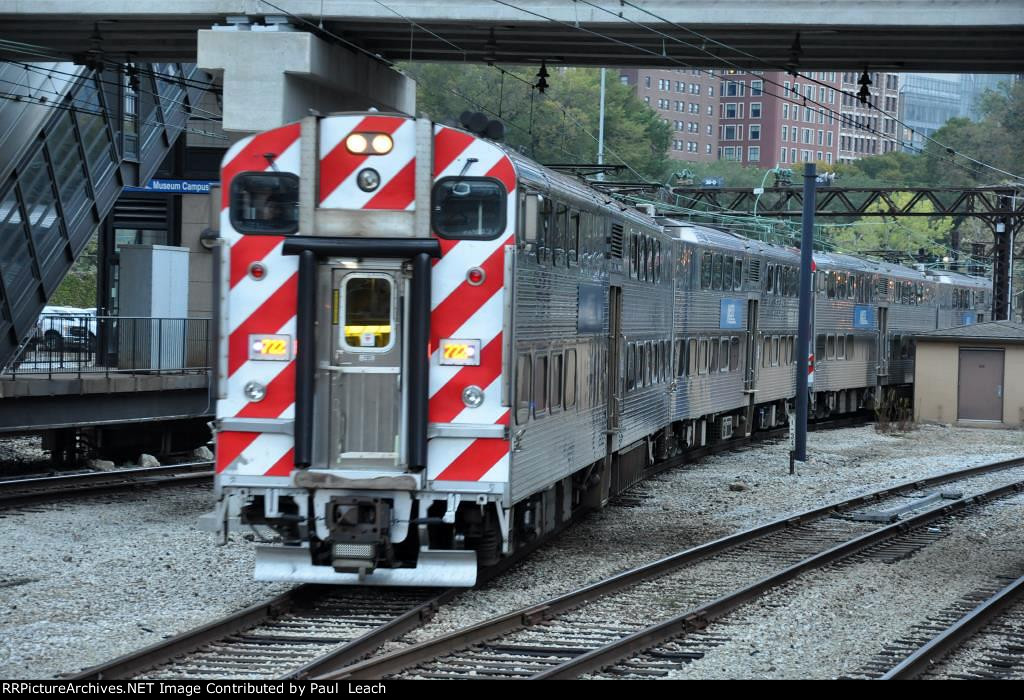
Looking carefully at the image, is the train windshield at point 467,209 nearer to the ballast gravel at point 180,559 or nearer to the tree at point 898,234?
the ballast gravel at point 180,559

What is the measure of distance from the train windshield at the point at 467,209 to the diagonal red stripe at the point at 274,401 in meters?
1.55

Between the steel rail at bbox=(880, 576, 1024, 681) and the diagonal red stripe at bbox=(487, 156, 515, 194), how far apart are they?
14.3 feet

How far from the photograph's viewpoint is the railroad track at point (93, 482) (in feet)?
53.8

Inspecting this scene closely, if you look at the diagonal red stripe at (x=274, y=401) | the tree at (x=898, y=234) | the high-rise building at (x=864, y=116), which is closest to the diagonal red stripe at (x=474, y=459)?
the diagonal red stripe at (x=274, y=401)

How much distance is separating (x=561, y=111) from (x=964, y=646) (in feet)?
230

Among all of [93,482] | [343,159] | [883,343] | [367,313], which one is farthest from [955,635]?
[883,343]

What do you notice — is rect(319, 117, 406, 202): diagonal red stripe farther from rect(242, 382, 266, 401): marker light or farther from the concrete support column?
the concrete support column

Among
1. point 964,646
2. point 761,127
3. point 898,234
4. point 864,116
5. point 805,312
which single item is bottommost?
point 964,646

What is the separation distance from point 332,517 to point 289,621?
2.61 feet

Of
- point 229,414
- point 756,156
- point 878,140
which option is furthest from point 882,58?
point 878,140

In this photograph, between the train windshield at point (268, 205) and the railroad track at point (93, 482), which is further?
the railroad track at point (93, 482)

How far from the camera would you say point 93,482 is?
18312mm

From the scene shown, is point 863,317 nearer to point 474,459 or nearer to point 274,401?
point 474,459

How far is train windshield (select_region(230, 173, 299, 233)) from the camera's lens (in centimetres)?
1077
